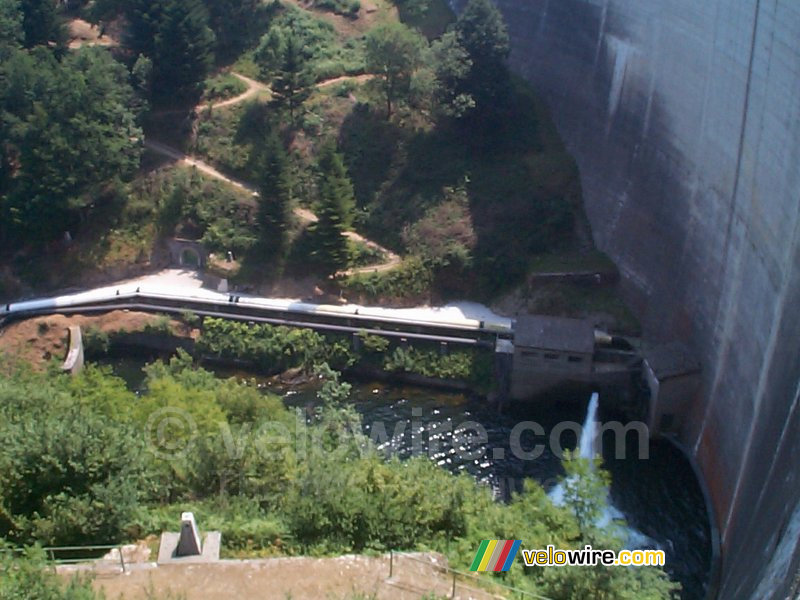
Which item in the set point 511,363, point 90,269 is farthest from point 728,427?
point 90,269

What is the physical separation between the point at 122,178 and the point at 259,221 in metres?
8.69

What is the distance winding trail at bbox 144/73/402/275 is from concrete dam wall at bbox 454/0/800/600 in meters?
10.1

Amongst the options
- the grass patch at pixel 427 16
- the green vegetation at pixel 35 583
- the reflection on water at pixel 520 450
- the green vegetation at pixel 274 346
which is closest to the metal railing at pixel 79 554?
the green vegetation at pixel 35 583

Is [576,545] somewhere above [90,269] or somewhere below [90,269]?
above

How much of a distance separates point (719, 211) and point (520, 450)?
10762mm

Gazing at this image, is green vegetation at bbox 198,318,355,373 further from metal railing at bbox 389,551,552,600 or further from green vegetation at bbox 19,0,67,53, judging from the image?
green vegetation at bbox 19,0,67,53

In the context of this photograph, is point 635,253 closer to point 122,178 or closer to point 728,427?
point 728,427

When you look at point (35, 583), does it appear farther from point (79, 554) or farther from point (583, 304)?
point (583, 304)

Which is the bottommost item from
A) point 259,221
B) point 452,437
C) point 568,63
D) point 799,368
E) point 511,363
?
point 452,437

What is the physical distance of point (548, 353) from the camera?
31.4 m

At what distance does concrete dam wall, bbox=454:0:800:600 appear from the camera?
19891mm

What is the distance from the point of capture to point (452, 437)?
3053cm

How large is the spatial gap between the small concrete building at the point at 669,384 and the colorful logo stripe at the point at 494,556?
14219 mm

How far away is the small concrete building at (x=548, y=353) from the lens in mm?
31188
